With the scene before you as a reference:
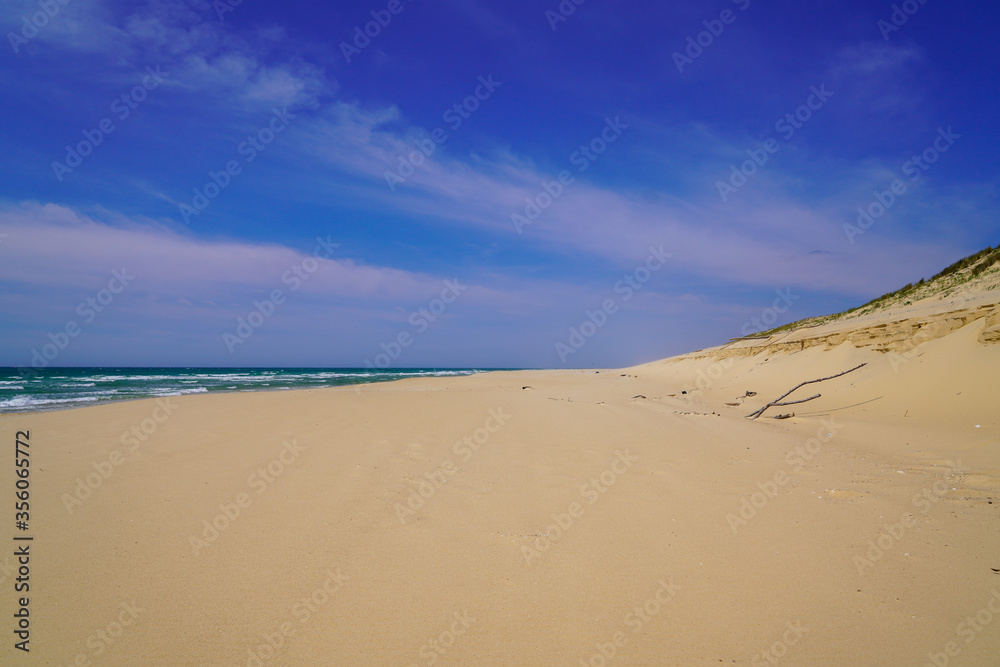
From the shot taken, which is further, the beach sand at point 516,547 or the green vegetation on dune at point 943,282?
the green vegetation on dune at point 943,282

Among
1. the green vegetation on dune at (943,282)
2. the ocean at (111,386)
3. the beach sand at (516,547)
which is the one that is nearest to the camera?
the beach sand at (516,547)

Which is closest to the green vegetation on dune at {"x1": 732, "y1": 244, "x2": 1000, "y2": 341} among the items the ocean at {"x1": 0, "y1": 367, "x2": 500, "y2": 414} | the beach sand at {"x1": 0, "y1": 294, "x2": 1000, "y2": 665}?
the beach sand at {"x1": 0, "y1": 294, "x2": 1000, "y2": 665}

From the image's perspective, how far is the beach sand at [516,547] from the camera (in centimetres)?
271

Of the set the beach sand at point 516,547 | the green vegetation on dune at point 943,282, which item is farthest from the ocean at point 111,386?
the green vegetation on dune at point 943,282

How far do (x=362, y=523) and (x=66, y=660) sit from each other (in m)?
2.03

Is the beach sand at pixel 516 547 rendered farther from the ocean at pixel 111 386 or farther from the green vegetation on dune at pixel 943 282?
the ocean at pixel 111 386

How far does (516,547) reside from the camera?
3.84 metres

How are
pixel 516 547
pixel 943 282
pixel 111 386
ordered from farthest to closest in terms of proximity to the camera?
1. pixel 111 386
2. pixel 943 282
3. pixel 516 547

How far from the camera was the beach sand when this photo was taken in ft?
8.91

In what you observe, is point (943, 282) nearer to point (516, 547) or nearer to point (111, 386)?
point (516, 547)

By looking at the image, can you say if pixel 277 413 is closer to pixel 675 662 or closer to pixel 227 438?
pixel 227 438

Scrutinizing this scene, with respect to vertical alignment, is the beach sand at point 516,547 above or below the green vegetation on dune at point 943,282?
below

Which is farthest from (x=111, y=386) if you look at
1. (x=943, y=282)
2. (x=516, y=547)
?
(x=943, y=282)

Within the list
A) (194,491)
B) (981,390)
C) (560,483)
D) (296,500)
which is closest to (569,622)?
(560,483)
